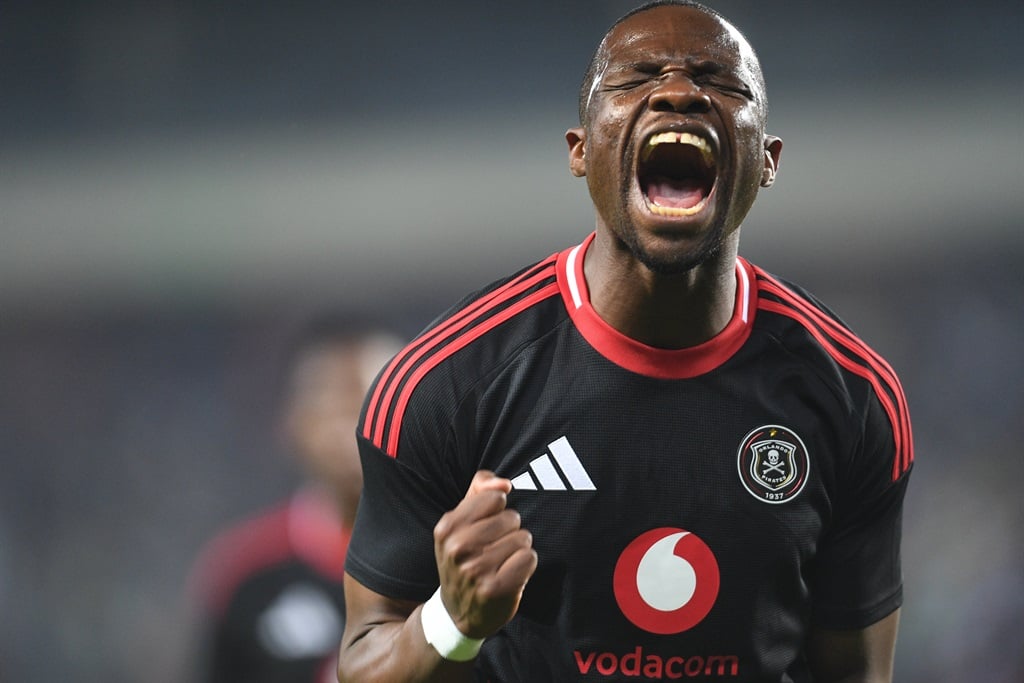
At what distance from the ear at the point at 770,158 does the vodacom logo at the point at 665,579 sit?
24.2 inches

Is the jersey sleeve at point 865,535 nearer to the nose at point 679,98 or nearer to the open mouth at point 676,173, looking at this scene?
the open mouth at point 676,173

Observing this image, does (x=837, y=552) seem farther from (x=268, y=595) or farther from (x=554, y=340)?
(x=268, y=595)

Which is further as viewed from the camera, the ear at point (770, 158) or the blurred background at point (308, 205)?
the blurred background at point (308, 205)

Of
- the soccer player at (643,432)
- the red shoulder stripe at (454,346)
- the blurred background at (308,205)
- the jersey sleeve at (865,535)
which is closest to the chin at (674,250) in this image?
the soccer player at (643,432)

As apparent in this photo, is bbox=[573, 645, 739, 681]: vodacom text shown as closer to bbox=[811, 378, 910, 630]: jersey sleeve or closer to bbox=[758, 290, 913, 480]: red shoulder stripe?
bbox=[811, 378, 910, 630]: jersey sleeve

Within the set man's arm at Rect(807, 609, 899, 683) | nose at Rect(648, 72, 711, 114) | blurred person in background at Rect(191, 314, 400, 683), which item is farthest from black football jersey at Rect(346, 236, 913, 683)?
blurred person in background at Rect(191, 314, 400, 683)

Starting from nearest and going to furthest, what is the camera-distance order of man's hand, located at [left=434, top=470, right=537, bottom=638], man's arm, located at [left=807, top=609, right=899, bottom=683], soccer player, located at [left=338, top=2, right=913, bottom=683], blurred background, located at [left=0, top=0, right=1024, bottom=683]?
man's hand, located at [left=434, top=470, right=537, bottom=638] < soccer player, located at [left=338, top=2, right=913, bottom=683] < man's arm, located at [left=807, top=609, right=899, bottom=683] < blurred background, located at [left=0, top=0, right=1024, bottom=683]

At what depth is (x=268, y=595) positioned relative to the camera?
12.2ft

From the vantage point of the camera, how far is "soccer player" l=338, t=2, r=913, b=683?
1.95 metres

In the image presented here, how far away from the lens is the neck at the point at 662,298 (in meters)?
2.00

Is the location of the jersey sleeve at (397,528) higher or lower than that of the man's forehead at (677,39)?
lower

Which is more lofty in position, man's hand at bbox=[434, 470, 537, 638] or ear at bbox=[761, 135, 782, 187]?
ear at bbox=[761, 135, 782, 187]

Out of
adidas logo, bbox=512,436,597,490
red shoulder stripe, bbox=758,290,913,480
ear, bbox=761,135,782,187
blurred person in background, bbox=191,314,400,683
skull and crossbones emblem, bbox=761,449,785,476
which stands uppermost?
ear, bbox=761,135,782,187

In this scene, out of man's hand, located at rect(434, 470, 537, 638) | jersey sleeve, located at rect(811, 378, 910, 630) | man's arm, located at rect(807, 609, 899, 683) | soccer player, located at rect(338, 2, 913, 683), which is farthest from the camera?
man's arm, located at rect(807, 609, 899, 683)
